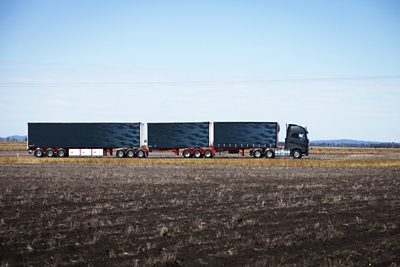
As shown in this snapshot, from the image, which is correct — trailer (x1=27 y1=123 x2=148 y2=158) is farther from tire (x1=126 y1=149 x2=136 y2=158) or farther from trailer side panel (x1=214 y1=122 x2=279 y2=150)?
trailer side panel (x1=214 y1=122 x2=279 y2=150)

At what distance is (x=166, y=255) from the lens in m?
9.23

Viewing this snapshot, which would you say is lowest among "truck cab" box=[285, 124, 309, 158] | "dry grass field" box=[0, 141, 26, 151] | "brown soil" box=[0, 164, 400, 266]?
"brown soil" box=[0, 164, 400, 266]

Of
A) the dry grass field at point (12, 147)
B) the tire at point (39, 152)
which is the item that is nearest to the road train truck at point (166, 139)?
the tire at point (39, 152)

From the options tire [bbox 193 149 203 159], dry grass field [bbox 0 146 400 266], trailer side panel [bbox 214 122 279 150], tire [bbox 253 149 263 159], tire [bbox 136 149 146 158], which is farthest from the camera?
tire [bbox 136 149 146 158]

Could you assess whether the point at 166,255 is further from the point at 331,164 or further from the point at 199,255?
the point at 331,164

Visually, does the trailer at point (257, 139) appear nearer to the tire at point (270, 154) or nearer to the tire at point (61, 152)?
the tire at point (270, 154)

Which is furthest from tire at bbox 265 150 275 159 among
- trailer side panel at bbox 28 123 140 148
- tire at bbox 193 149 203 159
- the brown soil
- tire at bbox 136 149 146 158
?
the brown soil

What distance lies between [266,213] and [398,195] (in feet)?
25.2

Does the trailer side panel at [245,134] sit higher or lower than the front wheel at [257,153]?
higher

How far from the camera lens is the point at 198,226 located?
12305 millimetres

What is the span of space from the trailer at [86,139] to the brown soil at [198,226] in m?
30.1

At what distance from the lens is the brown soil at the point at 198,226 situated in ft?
30.5

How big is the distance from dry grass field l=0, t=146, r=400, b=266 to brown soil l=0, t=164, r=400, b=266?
2 cm

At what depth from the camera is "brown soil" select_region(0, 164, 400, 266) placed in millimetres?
9297
